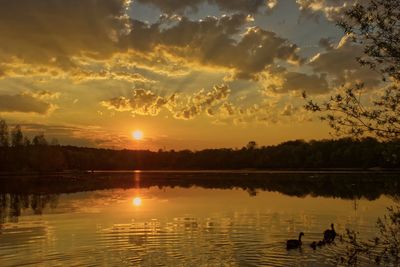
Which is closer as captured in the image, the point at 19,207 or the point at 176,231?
the point at 176,231

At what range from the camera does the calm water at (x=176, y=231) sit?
20672 millimetres

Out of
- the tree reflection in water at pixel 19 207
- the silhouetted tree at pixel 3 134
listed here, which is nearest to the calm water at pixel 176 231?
the tree reflection in water at pixel 19 207

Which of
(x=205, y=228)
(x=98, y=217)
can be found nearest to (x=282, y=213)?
(x=205, y=228)

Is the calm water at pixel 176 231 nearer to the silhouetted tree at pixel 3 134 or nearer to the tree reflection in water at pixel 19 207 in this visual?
the tree reflection in water at pixel 19 207

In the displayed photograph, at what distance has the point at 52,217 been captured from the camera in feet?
119

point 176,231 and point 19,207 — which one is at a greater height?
point 19,207

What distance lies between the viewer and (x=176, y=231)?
2803cm

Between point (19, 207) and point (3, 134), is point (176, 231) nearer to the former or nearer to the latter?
point (19, 207)

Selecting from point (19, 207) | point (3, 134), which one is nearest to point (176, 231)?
point (19, 207)

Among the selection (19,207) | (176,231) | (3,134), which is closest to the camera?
(176,231)

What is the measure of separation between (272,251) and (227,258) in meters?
2.56

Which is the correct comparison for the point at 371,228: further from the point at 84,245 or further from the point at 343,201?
the point at 343,201

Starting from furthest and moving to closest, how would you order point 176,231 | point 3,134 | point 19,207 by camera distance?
1. point 3,134
2. point 19,207
3. point 176,231

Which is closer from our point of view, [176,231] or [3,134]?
[176,231]
